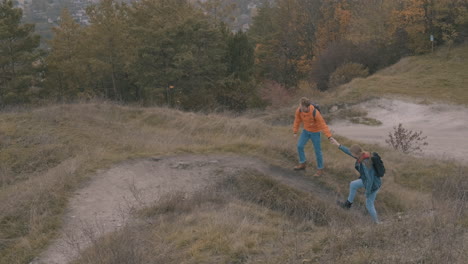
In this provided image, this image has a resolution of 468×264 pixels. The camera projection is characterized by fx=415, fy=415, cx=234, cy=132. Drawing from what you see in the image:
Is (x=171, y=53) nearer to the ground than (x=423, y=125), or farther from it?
farther from it

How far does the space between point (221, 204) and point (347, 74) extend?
78.4 feet

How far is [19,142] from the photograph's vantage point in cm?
1281

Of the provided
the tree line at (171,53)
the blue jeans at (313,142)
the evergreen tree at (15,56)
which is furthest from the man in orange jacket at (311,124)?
the evergreen tree at (15,56)

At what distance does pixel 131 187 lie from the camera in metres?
8.62

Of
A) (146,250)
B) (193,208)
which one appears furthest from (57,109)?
(146,250)

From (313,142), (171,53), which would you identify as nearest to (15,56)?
(171,53)

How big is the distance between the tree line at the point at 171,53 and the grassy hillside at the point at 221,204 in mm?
14044

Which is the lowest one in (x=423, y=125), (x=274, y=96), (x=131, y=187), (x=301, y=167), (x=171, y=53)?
(x=423, y=125)

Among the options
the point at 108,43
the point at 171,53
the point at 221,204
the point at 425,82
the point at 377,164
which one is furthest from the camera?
the point at 108,43

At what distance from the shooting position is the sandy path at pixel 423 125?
16.0 m

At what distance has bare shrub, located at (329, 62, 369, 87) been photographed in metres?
29.3

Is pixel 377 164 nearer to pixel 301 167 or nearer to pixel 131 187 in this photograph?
pixel 301 167

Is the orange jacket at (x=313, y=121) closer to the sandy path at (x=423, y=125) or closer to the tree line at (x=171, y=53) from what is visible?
the sandy path at (x=423, y=125)

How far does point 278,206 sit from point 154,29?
81.0ft
